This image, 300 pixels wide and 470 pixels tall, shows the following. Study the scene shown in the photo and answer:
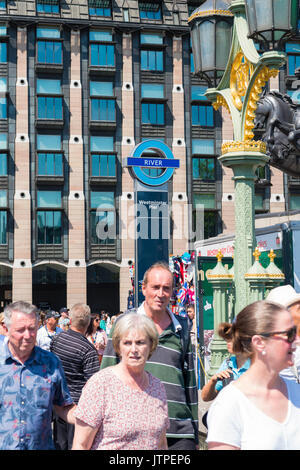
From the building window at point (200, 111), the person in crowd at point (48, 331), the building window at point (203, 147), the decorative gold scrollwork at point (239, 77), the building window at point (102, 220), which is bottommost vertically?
the person in crowd at point (48, 331)

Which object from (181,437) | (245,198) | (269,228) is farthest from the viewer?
(269,228)

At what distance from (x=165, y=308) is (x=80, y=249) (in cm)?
4271

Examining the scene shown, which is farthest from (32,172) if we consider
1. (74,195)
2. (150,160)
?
(150,160)

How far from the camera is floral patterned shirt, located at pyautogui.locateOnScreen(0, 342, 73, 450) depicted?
429 cm

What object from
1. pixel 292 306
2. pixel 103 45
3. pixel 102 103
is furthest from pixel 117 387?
pixel 103 45

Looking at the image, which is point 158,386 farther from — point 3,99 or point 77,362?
point 3,99

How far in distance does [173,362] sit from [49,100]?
4462cm

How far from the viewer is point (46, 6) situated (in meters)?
48.4

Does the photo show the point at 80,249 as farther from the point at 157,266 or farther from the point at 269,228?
the point at 157,266

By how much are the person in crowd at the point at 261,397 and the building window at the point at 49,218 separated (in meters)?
44.5

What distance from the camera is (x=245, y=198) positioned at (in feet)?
29.5

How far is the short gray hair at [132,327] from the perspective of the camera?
403 centimetres

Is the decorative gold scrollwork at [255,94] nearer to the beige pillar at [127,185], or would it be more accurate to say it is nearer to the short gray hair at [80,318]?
the short gray hair at [80,318]

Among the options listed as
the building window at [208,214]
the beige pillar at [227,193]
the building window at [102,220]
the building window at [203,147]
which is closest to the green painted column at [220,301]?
the building window at [102,220]
